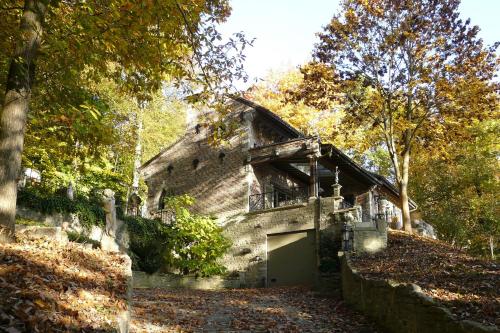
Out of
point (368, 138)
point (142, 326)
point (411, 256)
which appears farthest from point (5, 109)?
point (368, 138)

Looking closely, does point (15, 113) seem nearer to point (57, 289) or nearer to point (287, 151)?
point (57, 289)

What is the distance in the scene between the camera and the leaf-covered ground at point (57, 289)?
13.4 ft

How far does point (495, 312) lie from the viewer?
224 inches

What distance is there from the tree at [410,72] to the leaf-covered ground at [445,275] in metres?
5.93

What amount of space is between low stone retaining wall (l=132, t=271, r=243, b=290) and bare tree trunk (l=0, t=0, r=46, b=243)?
32.6 feet

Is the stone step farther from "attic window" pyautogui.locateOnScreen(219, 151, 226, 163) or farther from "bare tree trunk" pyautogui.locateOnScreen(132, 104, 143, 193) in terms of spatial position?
"bare tree trunk" pyautogui.locateOnScreen(132, 104, 143, 193)

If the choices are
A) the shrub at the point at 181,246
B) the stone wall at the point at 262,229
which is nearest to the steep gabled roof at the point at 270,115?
the stone wall at the point at 262,229

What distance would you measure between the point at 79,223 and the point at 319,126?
773 inches

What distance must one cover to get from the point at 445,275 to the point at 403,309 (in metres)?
2.83

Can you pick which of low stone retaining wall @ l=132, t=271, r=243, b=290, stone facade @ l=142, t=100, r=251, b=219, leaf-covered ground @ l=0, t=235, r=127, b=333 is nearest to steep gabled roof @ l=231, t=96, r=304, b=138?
stone facade @ l=142, t=100, r=251, b=219

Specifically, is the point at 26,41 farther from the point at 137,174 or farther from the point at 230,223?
the point at 137,174

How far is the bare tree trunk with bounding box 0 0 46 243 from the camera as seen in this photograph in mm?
6305

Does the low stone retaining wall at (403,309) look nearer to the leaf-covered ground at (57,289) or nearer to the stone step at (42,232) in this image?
the leaf-covered ground at (57,289)

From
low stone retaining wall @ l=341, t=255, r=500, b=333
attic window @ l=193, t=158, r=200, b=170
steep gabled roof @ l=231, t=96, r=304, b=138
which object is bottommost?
low stone retaining wall @ l=341, t=255, r=500, b=333
